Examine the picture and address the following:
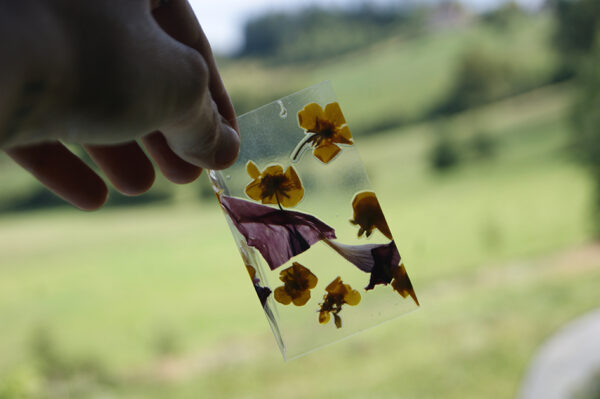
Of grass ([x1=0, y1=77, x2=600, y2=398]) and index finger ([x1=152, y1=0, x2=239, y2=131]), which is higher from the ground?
index finger ([x1=152, y1=0, x2=239, y2=131])

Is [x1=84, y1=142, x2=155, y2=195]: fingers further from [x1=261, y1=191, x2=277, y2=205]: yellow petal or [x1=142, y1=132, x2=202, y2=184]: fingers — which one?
[x1=261, y1=191, x2=277, y2=205]: yellow petal

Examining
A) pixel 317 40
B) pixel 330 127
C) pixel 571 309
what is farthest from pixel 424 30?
pixel 330 127

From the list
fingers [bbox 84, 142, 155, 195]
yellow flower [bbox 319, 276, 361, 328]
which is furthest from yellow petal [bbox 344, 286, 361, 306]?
fingers [bbox 84, 142, 155, 195]

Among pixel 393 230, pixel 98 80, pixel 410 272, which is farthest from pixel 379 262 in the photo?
pixel 393 230

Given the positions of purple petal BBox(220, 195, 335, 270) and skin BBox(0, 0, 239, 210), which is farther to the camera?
purple petal BBox(220, 195, 335, 270)

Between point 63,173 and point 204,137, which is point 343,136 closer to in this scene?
point 204,137

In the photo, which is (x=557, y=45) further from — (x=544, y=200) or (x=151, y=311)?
(x=151, y=311)

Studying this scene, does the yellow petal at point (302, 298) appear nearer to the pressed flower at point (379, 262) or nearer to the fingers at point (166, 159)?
the pressed flower at point (379, 262)
